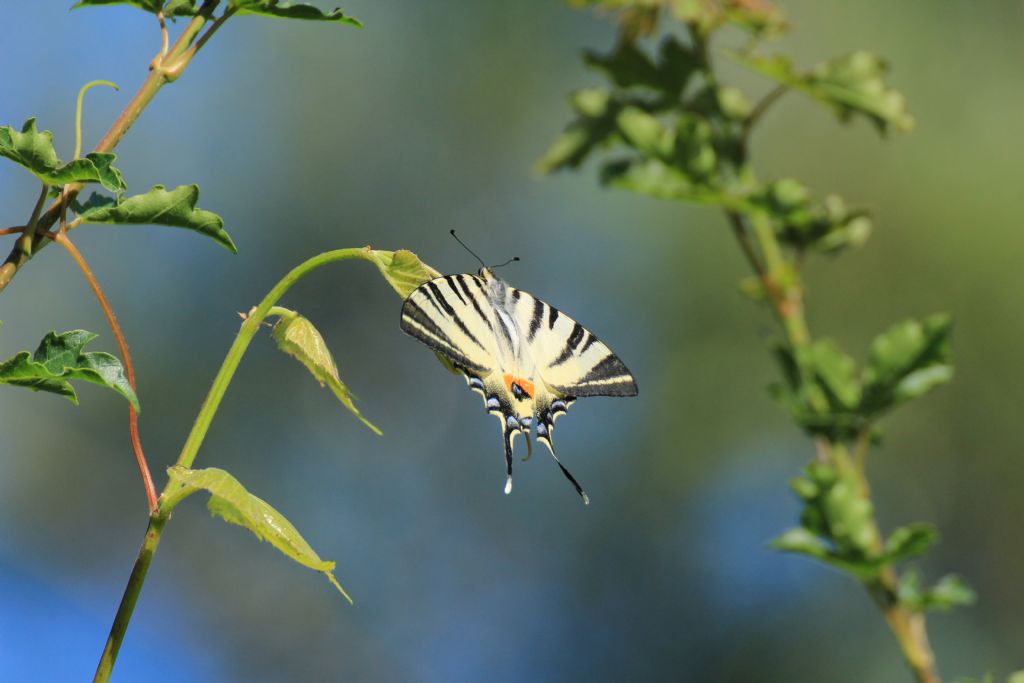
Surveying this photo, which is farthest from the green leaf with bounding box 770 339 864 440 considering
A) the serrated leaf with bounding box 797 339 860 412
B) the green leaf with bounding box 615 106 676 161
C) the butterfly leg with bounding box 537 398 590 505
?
the butterfly leg with bounding box 537 398 590 505

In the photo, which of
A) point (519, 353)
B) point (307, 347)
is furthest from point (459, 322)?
point (307, 347)

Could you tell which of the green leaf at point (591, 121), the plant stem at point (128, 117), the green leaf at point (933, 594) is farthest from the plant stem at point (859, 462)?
the plant stem at point (128, 117)

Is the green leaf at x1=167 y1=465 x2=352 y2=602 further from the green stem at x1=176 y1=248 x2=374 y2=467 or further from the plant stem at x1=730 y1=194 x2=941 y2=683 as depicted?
the plant stem at x1=730 y1=194 x2=941 y2=683

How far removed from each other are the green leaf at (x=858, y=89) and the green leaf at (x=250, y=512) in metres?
0.38

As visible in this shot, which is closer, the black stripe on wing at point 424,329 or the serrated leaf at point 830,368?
the serrated leaf at point 830,368

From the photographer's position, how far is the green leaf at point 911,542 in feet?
1.59

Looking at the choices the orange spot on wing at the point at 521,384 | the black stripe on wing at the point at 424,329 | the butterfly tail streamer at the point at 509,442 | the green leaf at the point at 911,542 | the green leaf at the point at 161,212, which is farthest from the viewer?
the orange spot on wing at the point at 521,384

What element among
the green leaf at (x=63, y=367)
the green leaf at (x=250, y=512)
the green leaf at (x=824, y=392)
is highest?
the green leaf at (x=824, y=392)

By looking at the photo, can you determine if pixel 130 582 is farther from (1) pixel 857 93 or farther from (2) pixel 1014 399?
(2) pixel 1014 399

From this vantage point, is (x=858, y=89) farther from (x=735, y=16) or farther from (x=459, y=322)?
(x=459, y=322)

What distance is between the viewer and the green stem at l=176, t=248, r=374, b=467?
1.75ft

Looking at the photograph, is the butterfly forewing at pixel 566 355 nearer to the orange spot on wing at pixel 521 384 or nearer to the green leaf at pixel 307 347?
the orange spot on wing at pixel 521 384

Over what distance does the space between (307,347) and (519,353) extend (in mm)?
425

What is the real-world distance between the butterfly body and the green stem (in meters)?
0.25
